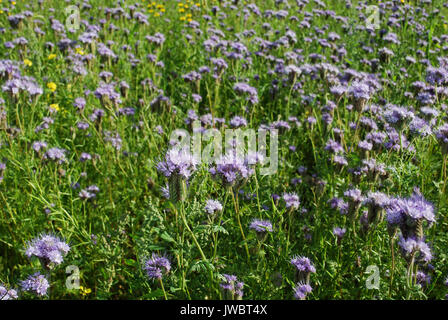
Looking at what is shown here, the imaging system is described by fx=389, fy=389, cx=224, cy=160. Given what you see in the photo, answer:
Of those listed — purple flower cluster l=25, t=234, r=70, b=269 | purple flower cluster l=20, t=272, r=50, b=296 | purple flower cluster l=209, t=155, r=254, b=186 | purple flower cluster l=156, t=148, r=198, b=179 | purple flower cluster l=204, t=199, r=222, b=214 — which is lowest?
purple flower cluster l=20, t=272, r=50, b=296

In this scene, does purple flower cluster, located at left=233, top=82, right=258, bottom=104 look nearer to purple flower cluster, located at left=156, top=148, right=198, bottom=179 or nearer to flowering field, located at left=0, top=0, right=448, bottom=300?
flowering field, located at left=0, top=0, right=448, bottom=300

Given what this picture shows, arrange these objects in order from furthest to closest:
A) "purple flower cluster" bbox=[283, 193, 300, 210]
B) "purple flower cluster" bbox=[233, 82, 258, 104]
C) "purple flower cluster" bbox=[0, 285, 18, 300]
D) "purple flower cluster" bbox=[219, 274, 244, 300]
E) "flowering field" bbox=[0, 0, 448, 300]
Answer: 1. "purple flower cluster" bbox=[233, 82, 258, 104]
2. "purple flower cluster" bbox=[283, 193, 300, 210]
3. "flowering field" bbox=[0, 0, 448, 300]
4. "purple flower cluster" bbox=[0, 285, 18, 300]
5. "purple flower cluster" bbox=[219, 274, 244, 300]

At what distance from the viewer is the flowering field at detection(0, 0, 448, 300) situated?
79.1 inches

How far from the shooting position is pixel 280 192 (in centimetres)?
314

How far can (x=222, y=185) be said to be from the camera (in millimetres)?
1937

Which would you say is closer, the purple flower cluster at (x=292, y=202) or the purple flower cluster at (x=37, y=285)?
the purple flower cluster at (x=37, y=285)

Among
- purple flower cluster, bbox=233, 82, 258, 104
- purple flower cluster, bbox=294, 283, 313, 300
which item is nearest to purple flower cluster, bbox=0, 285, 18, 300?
purple flower cluster, bbox=294, 283, 313, 300

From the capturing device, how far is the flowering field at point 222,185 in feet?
6.59

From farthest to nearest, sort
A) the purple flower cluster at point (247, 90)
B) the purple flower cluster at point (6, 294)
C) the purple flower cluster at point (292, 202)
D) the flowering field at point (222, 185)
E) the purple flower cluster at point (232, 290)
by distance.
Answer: the purple flower cluster at point (247, 90)
the purple flower cluster at point (292, 202)
the flowering field at point (222, 185)
the purple flower cluster at point (6, 294)
the purple flower cluster at point (232, 290)

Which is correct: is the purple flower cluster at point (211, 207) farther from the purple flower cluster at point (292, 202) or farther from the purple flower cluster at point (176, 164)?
the purple flower cluster at point (292, 202)

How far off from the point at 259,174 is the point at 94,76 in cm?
245

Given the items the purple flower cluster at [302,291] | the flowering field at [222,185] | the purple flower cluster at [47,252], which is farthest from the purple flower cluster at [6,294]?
the purple flower cluster at [302,291]
